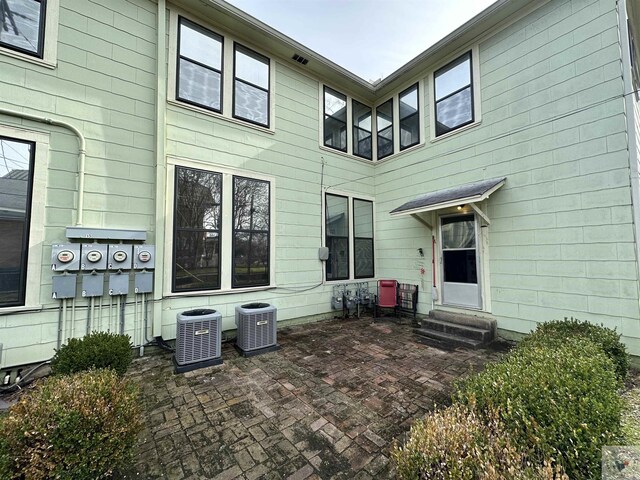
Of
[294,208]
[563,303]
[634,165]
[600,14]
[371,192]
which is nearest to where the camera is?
[634,165]

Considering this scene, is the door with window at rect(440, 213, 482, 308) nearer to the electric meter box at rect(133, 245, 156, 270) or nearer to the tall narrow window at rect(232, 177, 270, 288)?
the tall narrow window at rect(232, 177, 270, 288)

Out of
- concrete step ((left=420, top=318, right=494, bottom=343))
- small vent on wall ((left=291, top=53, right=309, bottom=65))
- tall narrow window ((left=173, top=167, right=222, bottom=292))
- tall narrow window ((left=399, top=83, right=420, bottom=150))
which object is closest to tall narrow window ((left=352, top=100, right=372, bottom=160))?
tall narrow window ((left=399, top=83, right=420, bottom=150))

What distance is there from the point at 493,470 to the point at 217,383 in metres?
2.99

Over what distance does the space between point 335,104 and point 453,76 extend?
2727 mm

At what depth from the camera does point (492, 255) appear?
5027mm

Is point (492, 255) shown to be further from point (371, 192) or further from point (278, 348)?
point (278, 348)

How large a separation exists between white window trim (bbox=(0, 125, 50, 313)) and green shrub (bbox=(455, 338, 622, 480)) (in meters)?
5.02

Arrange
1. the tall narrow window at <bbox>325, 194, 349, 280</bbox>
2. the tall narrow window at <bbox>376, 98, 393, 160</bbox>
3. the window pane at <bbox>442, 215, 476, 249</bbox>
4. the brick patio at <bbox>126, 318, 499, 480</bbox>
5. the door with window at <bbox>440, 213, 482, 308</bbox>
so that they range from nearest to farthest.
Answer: the brick patio at <bbox>126, 318, 499, 480</bbox> < the door with window at <bbox>440, 213, 482, 308</bbox> < the window pane at <bbox>442, 215, 476, 249</bbox> < the tall narrow window at <bbox>325, 194, 349, 280</bbox> < the tall narrow window at <bbox>376, 98, 393, 160</bbox>

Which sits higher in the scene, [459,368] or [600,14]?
[600,14]

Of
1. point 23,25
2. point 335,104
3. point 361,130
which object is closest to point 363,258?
point 361,130

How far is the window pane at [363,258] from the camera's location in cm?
696

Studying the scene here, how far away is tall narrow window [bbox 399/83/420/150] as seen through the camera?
6.41 meters

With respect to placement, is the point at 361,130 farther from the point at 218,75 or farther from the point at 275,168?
the point at 218,75

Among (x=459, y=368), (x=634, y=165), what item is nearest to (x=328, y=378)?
(x=459, y=368)
